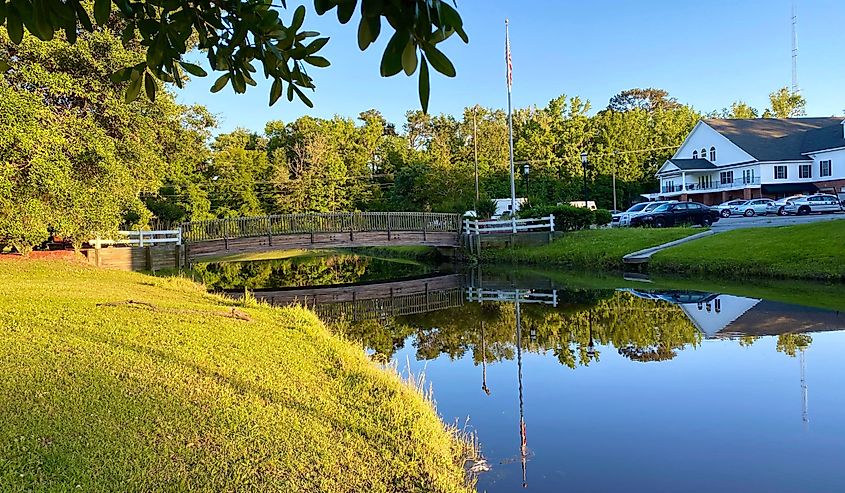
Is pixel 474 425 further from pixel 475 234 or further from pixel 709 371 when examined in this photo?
pixel 475 234

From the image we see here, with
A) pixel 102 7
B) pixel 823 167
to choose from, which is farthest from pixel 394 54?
pixel 823 167

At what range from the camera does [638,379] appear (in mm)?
9758

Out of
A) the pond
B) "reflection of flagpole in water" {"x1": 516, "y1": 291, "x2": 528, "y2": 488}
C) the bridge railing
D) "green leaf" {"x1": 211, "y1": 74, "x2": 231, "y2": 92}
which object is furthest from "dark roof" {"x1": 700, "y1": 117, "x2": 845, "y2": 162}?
"green leaf" {"x1": 211, "y1": 74, "x2": 231, "y2": 92}

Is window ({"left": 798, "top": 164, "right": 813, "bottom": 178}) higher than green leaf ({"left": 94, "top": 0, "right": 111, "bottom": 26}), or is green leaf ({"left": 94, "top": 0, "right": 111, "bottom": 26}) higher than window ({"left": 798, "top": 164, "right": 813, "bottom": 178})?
window ({"left": 798, "top": 164, "right": 813, "bottom": 178})

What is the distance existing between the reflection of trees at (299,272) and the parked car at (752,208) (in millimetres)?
20031

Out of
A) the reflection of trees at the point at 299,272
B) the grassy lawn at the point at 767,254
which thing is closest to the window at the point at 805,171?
the grassy lawn at the point at 767,254

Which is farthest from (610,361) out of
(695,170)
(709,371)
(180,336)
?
(695,170)

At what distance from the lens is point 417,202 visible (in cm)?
4550

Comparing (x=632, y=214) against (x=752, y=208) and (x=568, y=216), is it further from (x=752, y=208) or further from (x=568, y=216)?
(x=752, y=208)

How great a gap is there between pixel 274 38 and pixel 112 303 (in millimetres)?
9722

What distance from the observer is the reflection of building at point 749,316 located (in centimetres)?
1290

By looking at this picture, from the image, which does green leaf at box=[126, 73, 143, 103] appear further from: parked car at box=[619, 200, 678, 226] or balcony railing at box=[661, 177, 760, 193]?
balcony railing at box=[661, 177, 760, 193]

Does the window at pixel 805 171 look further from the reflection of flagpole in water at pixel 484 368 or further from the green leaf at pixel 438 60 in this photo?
the green leaf at pixel 438 60

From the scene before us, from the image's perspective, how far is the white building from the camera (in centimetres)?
4841
